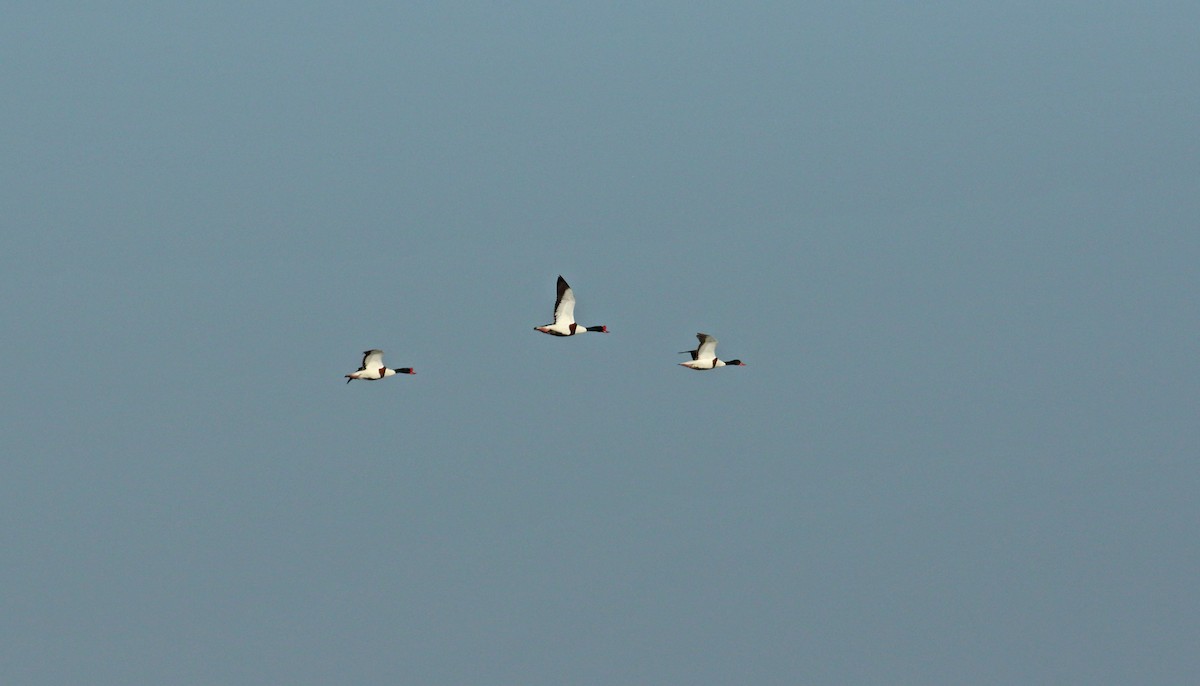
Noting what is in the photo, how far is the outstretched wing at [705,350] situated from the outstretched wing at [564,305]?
11.1 metres

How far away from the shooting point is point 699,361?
12138 cm

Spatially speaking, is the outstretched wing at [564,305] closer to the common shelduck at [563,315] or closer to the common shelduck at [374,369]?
the common shelduck at [563,315]

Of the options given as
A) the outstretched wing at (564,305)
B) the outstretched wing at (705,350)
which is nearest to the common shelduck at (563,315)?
the outstretched wing at (564,305)

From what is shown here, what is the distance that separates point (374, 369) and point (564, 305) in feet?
46.3

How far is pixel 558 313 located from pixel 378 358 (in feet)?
44.4

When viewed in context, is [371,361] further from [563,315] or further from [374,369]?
[563,315]

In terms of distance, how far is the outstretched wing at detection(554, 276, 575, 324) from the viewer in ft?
365

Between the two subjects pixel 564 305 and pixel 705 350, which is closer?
pixel 564 305

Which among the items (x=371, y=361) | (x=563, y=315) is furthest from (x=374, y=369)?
(x=563, y=315)

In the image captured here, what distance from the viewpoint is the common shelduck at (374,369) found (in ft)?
389

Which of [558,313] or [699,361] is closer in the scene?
[558,313]

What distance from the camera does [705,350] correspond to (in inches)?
4771

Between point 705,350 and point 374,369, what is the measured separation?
2054 centimetres

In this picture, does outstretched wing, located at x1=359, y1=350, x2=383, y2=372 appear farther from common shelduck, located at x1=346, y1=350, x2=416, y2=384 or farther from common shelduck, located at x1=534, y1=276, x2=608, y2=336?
common shelduck, located at x1=534, y1=276, x2=608, y2=336
